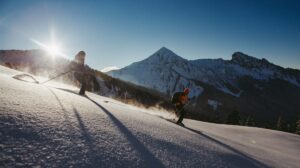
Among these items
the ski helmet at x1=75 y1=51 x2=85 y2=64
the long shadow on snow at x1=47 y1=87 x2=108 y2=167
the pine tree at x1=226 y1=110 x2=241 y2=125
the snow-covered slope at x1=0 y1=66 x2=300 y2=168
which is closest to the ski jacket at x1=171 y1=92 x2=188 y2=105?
the ski helmet at x1=75 y1=51 x2=85 y2=64

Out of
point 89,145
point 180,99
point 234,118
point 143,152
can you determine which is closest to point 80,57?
point 180,99

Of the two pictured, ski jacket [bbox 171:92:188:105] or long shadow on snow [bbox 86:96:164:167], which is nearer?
long shadow on snow [bbox 86:96:164:167]

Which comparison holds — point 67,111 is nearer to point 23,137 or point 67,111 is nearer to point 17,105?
point 17,105

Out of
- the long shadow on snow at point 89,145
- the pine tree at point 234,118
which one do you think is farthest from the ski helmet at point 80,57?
the pine tree at point 234,118

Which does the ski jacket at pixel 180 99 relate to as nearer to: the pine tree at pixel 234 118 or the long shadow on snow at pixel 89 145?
the long shadow on snow at pixel 89 145

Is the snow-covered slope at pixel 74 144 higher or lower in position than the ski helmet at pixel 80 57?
lower

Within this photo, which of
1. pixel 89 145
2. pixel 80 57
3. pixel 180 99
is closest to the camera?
pixel 89 145

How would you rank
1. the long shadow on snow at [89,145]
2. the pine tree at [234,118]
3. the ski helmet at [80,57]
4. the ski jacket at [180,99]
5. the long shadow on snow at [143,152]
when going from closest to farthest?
the long shadow on snow at [89,145]
the long shadow on snow at [143,152]
the ski jacket at [180,99]
the ski helmet at [80,57]
the pine tree at [234,118]

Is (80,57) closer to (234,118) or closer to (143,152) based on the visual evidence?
(143,152)

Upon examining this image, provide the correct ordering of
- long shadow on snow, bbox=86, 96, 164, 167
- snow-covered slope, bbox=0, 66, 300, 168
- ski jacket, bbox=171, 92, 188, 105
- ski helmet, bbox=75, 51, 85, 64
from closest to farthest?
1. snow-covered slope, bbox=0, 66, 300, 168
2. long shadow on snow, bbox=86, 96, 164, 167
3. ski jacket, bbox=171, 92, 188, 105
4. ski helmet, bbox=75, 51, 85, 64

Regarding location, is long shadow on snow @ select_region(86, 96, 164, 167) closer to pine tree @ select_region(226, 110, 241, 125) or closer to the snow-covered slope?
the snow-covered slope

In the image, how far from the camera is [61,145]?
2133 mm

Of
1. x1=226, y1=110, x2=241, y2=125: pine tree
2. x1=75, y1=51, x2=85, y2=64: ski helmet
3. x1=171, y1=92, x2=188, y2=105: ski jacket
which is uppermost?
x1=75, y1=51, x2=85, y2=64: ski helmet

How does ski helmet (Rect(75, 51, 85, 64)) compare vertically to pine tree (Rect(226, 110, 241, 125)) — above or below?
above
